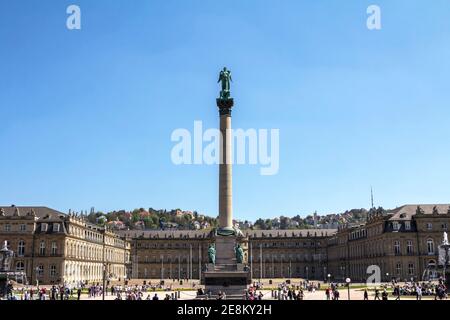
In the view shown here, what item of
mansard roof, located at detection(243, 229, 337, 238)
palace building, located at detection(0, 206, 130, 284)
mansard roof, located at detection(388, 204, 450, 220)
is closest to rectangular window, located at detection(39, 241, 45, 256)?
palace building, located at detection(0, 206, 130, 284)

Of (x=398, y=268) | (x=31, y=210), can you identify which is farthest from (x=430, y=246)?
(x=31, y=210)

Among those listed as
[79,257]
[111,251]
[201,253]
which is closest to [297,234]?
[201,253]

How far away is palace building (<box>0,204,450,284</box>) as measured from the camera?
348 feet

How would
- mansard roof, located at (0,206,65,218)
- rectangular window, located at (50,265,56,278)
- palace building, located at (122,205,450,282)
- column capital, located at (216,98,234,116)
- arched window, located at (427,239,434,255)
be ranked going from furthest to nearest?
palace building, located at (122,205,450,282)
mansard roof, located at (0,206,65,218)
rectangular window, located at (50,265,56,278)
arched window, located at (427,239,434,255)
column capital, located at (216,98,234,116)

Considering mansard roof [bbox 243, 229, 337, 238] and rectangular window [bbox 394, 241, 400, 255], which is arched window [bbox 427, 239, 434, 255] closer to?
rectangular window [bbox 394, 241, 400, 255]

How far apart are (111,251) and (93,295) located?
82.6 metres

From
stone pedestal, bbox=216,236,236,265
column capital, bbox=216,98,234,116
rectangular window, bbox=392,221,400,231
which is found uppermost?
column capital, bbox=216,98,234,116

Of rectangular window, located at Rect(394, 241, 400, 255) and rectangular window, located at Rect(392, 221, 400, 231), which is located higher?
rectangular window, located at Rect(392, 221, 400, 231)

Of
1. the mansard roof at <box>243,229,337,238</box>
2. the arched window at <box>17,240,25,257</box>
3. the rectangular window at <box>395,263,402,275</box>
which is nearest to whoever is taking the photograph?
the rectangular window at <box>395,263,402,275</box>

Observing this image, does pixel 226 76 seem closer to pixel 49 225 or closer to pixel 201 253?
pixel 49 225

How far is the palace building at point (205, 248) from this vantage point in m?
106

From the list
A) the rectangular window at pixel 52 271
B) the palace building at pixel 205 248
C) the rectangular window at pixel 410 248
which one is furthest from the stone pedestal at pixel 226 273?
→ the rectangular window at pixel 410 248
